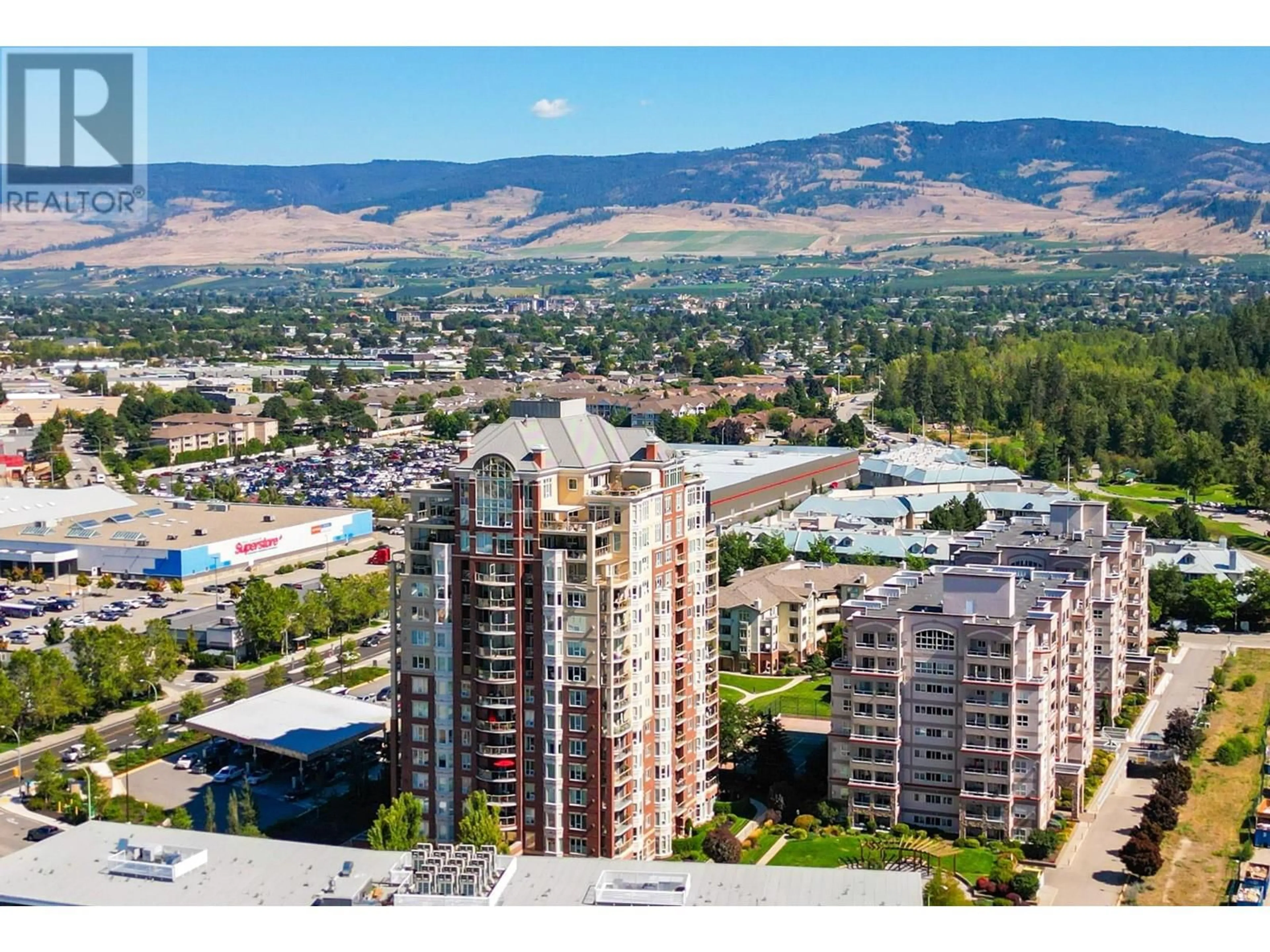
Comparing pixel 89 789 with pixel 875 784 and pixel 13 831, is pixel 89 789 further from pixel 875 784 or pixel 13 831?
pixel 875 784

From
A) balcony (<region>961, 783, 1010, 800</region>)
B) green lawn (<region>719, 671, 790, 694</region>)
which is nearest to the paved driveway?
balcony (<region>961, 783, 1010, 800</region>)

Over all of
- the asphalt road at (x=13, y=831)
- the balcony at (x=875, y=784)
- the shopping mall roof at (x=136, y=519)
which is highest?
the shopping mall roof at (x=136, y=519)

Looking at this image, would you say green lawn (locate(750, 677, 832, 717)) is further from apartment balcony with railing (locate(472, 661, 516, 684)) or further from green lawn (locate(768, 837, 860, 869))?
apartment balcony with railing (locate(472, 661, 516, 684))

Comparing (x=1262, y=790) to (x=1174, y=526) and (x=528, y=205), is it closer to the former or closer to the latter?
(x=1174, y=526)

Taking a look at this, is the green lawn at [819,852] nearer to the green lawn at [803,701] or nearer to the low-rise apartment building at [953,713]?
the low-rise apartment building at [953,713]

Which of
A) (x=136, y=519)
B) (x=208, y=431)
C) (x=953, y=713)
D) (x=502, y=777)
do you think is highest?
(x=208, y=431)

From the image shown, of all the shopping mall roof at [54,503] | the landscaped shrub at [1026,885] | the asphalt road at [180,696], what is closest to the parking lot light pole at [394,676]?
the asphalt road at [180,696]

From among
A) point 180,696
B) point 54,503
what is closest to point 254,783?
point 180,696
